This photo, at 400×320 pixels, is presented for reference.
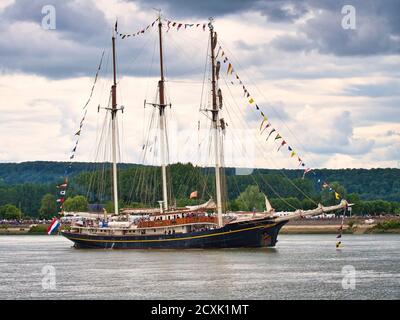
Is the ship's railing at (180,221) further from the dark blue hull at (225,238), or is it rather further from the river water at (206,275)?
the river water at (206,275)

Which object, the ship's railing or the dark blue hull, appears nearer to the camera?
the dark blue hull

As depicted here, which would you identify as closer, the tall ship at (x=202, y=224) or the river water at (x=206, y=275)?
the river water at (x=206, y=275)

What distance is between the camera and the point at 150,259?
108250mm

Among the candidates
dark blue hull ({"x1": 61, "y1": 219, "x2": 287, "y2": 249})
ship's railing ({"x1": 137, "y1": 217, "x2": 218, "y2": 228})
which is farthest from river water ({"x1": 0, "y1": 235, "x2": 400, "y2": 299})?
ship's railing ({"x1": 137, "y1": 217, "x2": 218, "y2": 228})

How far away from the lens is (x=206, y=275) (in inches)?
3457

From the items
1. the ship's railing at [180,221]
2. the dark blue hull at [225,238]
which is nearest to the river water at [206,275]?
the dark blue hull at [225,238]

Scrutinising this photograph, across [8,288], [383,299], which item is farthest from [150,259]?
[383,299]

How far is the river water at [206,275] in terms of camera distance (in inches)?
2975

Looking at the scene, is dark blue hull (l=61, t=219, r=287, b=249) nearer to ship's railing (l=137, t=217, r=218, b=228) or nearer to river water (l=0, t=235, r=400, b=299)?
ship's railing (l=137, t=217, r=218, b=228)

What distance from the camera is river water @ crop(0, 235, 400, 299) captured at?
75562mm

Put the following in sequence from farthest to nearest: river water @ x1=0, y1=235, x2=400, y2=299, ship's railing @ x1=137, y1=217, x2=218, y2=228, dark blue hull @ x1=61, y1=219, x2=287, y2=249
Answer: ship's railing @ x1=137, y1=217, x2=218, y2=228 < dark blue hull @ x1=61, y1=219, x2=287, y2=249 < river water @ x1=0, y1=235, x2=400, y2=299

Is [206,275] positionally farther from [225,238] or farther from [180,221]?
[180,221]
